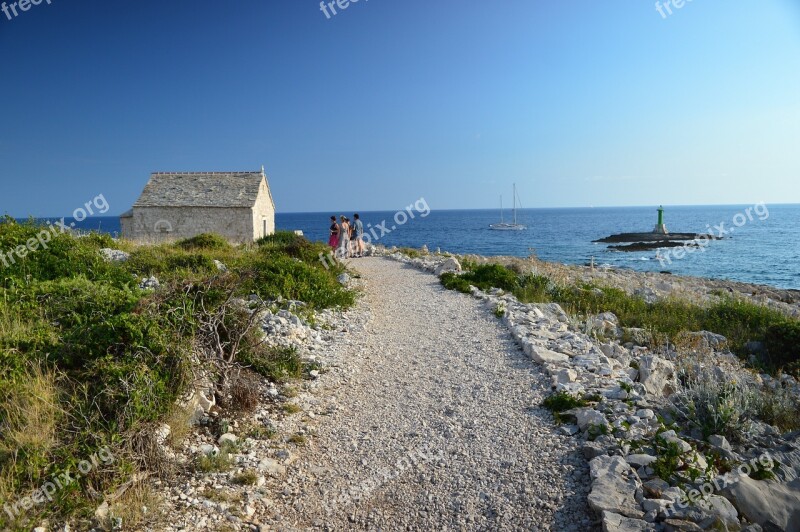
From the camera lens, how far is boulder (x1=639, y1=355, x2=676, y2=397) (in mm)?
7629

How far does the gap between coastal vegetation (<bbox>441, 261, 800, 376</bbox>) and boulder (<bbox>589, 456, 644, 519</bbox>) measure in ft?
23.1

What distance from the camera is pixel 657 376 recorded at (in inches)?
307

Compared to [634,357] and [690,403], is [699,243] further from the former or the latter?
[690,403]

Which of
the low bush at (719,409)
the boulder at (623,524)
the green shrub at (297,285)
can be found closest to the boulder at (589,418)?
the low bush at (719,409)

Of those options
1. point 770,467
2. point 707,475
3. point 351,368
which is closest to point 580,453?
point 707,475

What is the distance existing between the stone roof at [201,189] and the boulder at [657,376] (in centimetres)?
2463

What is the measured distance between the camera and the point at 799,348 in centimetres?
1049

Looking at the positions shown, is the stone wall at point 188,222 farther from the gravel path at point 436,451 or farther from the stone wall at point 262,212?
the gravel path at point 436,451

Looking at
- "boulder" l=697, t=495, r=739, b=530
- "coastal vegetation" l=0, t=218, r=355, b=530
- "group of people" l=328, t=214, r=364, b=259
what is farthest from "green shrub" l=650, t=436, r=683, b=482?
"group of people" l=328, t=214, r=364, b=259

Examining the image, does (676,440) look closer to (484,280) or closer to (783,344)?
(783,344)

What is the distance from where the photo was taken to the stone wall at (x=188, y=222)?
28.5 meters

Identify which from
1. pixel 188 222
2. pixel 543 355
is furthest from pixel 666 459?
pixel 188 222

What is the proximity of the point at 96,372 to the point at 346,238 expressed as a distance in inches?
669

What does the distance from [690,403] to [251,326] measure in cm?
576
